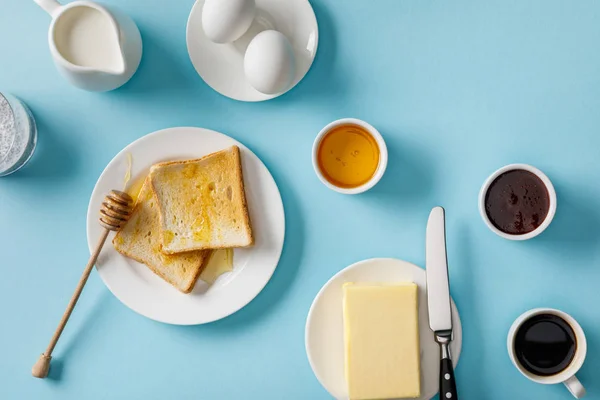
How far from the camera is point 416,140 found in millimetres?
1226

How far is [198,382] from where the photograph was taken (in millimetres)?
1260

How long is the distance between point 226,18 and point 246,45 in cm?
11

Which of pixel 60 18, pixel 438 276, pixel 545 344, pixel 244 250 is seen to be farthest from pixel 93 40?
pixel 545 344

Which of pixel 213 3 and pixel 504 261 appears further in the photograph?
pixel 504 261

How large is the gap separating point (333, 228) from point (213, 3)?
1.64 feet

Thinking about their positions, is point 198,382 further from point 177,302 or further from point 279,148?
point 279,148

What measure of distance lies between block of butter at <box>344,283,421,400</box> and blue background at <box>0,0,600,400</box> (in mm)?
111

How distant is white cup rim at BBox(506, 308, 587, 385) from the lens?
114cm

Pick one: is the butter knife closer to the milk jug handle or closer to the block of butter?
the block of butter

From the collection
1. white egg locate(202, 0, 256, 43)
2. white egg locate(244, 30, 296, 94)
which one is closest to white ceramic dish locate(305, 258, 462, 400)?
white egg locate(244, 30, 296, 94)

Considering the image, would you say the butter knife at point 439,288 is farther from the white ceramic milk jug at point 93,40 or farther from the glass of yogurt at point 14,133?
the glass of yogurt at point 14,133

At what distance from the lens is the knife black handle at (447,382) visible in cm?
113

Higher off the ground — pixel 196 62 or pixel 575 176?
pixel 196 62

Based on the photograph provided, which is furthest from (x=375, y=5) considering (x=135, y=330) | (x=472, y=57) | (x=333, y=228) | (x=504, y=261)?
(x=135, y=330)
